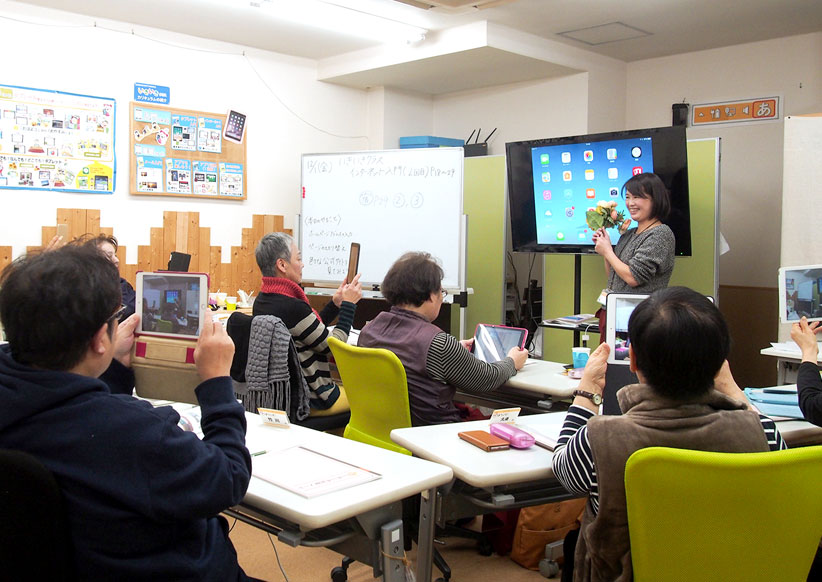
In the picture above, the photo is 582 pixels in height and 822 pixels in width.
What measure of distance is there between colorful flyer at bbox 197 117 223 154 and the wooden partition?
0.51 m

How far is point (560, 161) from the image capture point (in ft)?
15.1

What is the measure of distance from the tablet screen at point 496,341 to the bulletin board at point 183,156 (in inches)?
125

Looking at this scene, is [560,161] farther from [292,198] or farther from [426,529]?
[426,529]

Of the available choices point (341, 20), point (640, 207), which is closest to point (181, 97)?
point (341, 20)

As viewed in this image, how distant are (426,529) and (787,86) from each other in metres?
4.81

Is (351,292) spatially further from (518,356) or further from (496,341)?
(518,356)

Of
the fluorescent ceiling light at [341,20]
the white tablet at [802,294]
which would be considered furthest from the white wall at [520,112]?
the white tablet at [802,294]

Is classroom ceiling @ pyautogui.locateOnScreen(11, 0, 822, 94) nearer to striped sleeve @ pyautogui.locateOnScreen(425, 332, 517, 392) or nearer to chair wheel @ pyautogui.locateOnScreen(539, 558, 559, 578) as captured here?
striped sleeve @ pyautogui.locateOnScreen(425, 332, 517, 392)

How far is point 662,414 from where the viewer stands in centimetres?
143

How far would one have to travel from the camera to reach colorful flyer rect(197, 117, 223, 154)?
5.50 meters

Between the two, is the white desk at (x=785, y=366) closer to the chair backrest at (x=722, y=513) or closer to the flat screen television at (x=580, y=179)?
the flat screen television at (x=580, y=179)

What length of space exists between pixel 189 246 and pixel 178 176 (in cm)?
52

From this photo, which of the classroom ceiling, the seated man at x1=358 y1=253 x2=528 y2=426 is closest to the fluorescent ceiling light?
the classroom ceiling

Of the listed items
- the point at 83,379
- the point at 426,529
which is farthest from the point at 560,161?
the point at 83,379
